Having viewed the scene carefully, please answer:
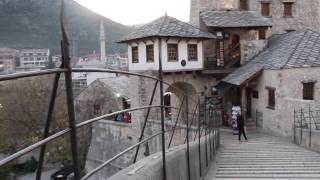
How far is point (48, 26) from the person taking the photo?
1794cm

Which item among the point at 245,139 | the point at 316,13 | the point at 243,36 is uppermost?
the point at 316,13

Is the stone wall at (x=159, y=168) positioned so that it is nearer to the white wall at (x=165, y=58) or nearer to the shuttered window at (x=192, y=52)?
the white wall at (x=165, y=58)

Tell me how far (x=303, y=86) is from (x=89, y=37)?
41701 millimetres

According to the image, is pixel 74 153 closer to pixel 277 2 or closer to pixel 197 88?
pixel 197 88

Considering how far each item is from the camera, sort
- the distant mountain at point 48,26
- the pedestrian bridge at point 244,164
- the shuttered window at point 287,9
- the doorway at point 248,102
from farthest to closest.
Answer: the shuttered window at point 287,9
the doorway at point 248,102
the distant mountain at point 48,26
the pedestrian bridge at point 244,164

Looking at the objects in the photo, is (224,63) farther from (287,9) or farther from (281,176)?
(281,176)

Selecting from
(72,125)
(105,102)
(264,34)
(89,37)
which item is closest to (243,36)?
(264,34)

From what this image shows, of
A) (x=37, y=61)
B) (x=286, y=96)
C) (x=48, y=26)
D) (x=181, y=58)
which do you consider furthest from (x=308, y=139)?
(x=48, y=26)

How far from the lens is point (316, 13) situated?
96.2 feet

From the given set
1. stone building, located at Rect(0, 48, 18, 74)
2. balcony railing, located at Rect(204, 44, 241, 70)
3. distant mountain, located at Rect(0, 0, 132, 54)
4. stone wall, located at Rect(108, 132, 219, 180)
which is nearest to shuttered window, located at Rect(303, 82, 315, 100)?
balcony railing, located at Rect(204, 44, 241, 70)

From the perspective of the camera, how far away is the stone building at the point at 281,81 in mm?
17391

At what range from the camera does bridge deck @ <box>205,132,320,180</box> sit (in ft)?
30.6

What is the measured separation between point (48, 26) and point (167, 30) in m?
6.57

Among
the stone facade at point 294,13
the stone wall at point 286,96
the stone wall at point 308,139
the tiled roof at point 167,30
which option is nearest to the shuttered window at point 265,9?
the stone facade at point 294,13
